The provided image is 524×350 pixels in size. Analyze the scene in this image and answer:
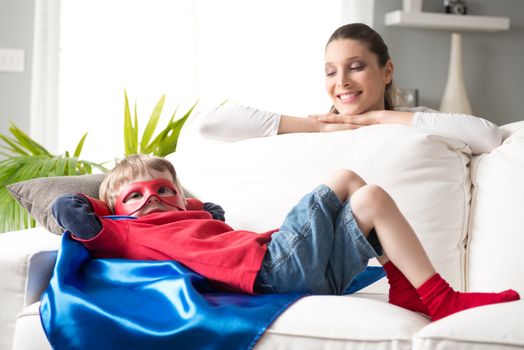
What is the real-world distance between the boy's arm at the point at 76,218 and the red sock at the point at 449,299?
2.45ft

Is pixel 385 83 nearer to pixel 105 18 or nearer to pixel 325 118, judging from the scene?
pixel 325 118

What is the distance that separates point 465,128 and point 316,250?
762 millimetres

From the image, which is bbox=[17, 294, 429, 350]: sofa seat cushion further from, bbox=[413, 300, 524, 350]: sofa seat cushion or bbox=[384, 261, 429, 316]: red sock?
bbox=[384, 261, 429, 316]: red sock

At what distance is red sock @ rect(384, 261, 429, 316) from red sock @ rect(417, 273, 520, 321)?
8 cm

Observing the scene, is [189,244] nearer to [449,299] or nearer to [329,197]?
[329,197]

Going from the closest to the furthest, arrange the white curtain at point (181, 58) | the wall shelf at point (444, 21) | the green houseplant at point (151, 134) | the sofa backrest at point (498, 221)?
the sofa backrest at point (498, 221)
the green houseplant at point (151, 134)
the white curtain at point (181, 58)
the wall shelf at point (444, 21)

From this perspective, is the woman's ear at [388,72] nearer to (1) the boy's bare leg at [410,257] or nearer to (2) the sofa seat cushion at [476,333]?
(1) the boy's bare leg at [410,257]

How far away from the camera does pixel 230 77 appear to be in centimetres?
395

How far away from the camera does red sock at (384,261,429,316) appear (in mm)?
1592

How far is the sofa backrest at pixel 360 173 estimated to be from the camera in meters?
1.96

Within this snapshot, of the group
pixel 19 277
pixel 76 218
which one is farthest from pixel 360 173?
pixel 19 277

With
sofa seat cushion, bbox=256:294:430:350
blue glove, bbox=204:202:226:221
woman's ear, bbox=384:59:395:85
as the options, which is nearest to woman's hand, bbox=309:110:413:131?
woman's ear, bbox=384:59:395:85

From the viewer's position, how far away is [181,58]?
3.85 metres

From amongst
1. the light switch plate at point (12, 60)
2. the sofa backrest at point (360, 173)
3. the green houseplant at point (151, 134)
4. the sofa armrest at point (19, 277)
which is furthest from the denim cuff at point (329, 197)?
the light switch plate at point (12, 60)
